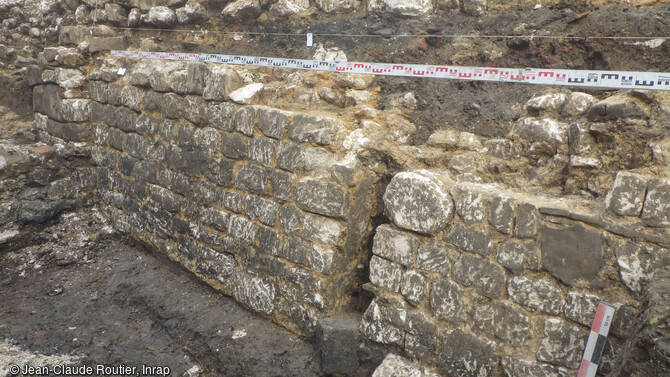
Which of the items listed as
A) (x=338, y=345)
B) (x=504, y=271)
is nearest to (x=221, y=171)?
(x=338, y=345)

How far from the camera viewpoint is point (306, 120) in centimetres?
344

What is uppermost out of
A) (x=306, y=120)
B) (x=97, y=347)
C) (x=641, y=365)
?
(x=306, y=120)

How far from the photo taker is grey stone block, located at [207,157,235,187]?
12.9ft

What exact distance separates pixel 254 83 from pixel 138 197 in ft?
5.73

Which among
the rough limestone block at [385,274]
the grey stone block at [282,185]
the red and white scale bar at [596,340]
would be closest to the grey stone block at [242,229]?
the grey stone block at [282,185]

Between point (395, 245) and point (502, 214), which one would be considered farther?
point (395, 245)

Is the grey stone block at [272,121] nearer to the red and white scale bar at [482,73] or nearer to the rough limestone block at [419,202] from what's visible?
the red and white scale bar at [482,73]

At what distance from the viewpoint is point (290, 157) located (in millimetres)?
3514

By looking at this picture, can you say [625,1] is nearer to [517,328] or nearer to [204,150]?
[517,328]

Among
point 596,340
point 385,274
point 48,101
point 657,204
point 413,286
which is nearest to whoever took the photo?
point 657,204

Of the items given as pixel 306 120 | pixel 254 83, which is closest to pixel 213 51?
pixel 254 83

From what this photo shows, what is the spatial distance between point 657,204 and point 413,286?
1.29 m

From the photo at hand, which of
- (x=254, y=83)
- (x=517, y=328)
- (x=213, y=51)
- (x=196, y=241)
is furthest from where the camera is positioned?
(x=213, y=51)

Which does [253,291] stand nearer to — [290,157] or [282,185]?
[282,185]
